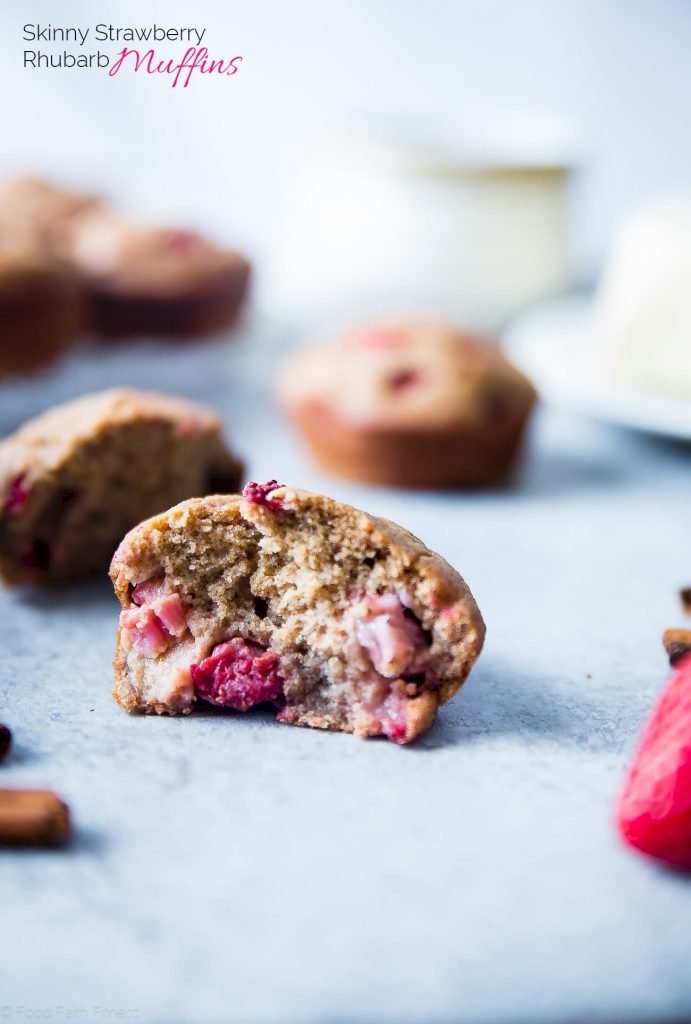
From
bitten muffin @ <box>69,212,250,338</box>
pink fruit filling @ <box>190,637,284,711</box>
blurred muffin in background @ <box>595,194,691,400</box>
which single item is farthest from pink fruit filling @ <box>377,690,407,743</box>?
bitten muffin @ <box>69,212,250,338</box>

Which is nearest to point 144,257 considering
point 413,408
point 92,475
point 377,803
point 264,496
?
point 413,408

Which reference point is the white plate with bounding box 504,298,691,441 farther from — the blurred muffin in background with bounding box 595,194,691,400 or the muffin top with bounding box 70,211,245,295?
the muffin top with bounding box 70,211,245,295

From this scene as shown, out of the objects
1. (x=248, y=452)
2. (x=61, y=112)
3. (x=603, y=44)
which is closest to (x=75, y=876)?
(x=248, y=452)

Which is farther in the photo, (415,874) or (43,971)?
(415,874)

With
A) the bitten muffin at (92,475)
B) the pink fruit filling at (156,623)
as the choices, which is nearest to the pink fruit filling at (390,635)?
the pink fruit filling at (156,623)

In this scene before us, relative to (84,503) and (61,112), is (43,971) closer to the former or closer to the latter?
(84,503)

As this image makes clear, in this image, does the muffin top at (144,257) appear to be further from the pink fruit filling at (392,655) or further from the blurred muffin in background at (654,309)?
the pink fruit filling at (392,655)

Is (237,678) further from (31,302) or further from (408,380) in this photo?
(31,302)
